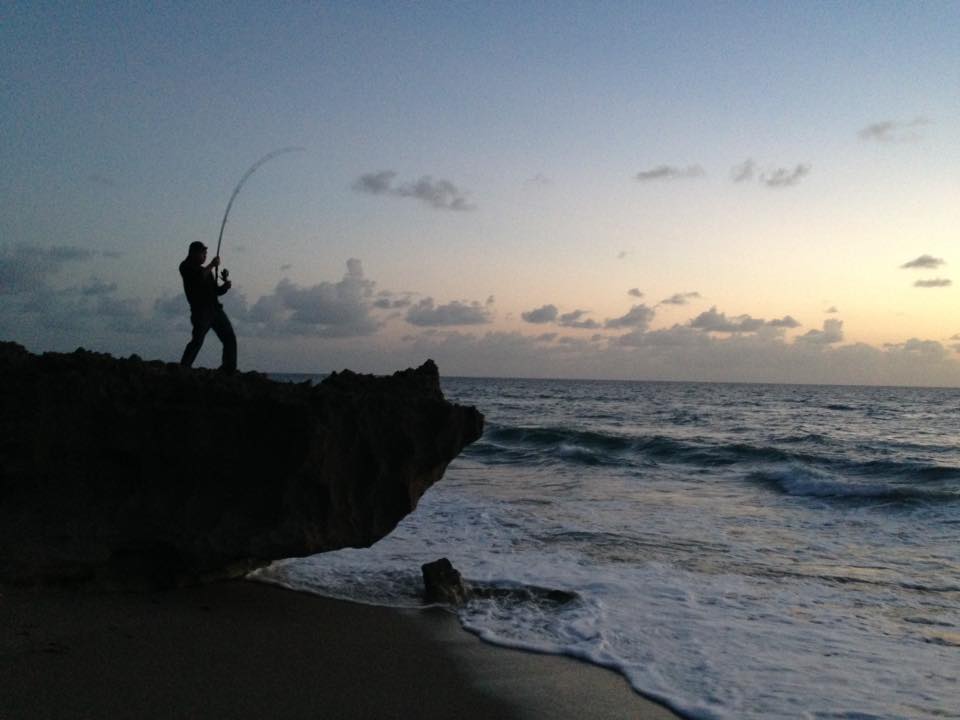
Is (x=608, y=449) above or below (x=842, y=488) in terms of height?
below

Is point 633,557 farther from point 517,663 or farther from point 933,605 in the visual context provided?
point 517,663

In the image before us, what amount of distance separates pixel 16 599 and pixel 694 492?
11719 millimetres

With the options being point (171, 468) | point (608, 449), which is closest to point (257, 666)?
point (171, 468)

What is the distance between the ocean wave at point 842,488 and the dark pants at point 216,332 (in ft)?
36.6

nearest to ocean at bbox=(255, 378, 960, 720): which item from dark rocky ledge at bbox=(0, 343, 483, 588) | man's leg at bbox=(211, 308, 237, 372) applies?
dark rocky ledge at bbox=(0, 343, 483, 588)

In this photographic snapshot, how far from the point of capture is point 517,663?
16.3 ft

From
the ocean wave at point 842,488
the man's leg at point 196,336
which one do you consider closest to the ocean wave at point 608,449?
the ocean wave at point 842,488

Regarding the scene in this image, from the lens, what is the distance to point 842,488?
14312 millimetres

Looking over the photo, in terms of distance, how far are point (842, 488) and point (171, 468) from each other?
42.9 ft

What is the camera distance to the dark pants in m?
6.59

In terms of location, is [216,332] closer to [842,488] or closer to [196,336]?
[196,336]

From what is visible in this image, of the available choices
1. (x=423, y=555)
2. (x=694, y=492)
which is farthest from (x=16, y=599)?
(x=694, y=492)

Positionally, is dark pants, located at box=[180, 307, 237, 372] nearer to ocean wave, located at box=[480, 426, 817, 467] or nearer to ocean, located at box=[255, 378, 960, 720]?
ocean, located at box=[255, 378, 960, 720]

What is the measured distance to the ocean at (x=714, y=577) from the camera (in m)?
4.89
